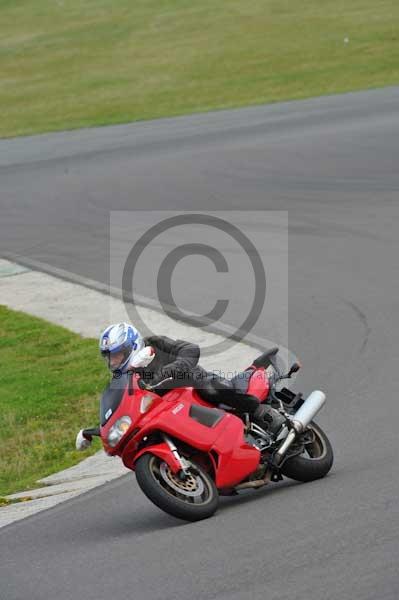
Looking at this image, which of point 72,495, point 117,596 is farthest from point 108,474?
point 117,596

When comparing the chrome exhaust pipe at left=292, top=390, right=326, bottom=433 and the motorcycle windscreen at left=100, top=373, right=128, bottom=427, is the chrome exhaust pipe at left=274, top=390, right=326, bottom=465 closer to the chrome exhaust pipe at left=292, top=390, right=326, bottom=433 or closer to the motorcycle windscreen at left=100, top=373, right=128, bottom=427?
the chrome exhaust pipe at left=292, top=390, right=326, bottom=433

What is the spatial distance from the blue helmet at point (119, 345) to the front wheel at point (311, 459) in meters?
1.40

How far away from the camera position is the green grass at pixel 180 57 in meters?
33.5

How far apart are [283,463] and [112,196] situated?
46.5 ft

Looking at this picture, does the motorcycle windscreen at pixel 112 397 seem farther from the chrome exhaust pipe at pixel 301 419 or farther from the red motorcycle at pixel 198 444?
the chrome exhaust pipe at pixel 301 419

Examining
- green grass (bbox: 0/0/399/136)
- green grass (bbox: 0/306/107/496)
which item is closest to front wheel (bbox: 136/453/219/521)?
green grass (bbox: 0/306/107/496)

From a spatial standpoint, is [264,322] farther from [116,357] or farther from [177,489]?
[177,489]

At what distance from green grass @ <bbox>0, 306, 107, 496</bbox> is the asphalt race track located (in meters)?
1.76

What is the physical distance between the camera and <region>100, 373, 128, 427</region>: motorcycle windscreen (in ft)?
26.1

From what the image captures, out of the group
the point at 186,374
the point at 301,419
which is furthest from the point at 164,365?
the point at 301,419

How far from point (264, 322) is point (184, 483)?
21.5 feet

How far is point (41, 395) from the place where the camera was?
12.8m

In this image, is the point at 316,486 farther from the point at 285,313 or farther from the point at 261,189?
the point at 261,189

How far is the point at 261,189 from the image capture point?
69.0 feet
